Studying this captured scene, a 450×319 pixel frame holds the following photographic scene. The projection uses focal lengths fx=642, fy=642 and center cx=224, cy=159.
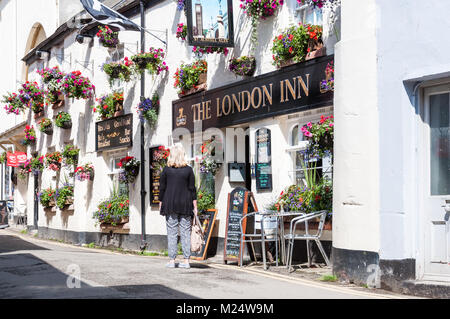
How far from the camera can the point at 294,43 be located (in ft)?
34.4

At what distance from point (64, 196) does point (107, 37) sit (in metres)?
5.29

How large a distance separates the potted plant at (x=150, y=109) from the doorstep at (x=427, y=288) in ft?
28.5

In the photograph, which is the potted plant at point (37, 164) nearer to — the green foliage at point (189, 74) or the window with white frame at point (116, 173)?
the window with white frame at point (116, 173)

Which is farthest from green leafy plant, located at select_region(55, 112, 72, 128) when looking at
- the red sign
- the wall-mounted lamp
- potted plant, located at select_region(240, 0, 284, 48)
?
potted plant, located at select_region(240, 0, 284, 48)

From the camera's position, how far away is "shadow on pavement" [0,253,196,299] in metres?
6.41

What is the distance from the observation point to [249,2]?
11.3m

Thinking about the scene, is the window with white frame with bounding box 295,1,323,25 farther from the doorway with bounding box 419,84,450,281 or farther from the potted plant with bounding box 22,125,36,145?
the potted plant with bounding box 22,125,36,145

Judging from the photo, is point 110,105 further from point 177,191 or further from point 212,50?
point 177,191

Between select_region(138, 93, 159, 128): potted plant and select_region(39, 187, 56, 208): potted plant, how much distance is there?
21.3 feet

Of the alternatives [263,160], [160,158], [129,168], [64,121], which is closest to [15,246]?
[129,168]

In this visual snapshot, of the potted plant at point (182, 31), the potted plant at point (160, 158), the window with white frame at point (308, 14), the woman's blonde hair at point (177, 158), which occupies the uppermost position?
the potted plant at point (182, 31)

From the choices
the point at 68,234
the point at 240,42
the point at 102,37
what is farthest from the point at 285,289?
the point at 68,234

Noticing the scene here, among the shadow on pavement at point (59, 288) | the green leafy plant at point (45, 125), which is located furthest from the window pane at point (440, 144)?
the green leafy plant at point (45, 125)

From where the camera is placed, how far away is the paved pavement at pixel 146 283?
6590 millimetres
